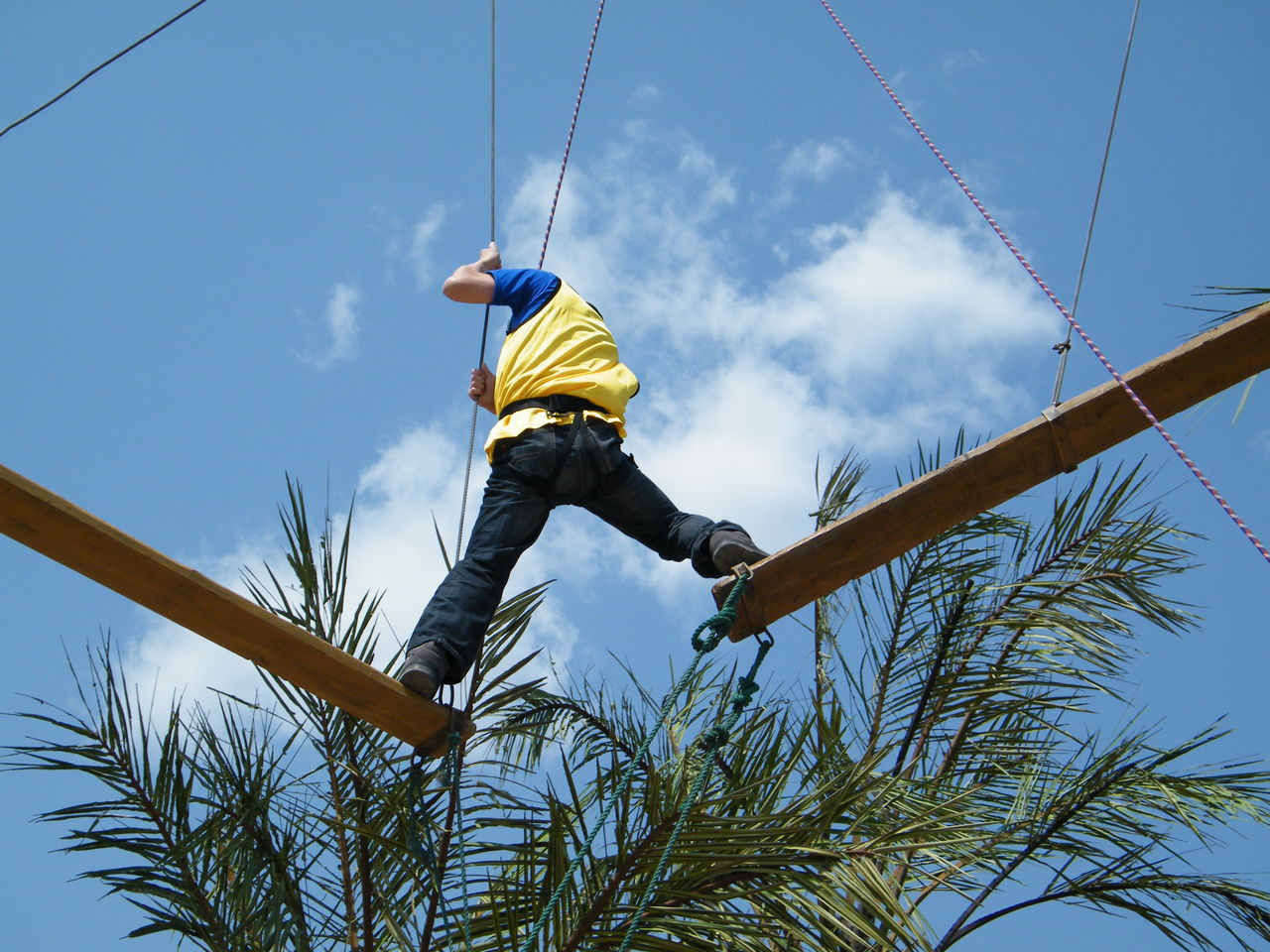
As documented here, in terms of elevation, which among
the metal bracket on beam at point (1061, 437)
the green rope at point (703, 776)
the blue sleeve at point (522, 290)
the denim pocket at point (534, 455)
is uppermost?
the blue sleeve at point (522, 290)

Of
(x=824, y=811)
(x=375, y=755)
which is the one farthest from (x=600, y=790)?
(x=375, y=755)

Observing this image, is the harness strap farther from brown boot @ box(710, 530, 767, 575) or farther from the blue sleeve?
brown boot @ box(710, 530, 767, 575)

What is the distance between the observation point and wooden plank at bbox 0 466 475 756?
2885 mm

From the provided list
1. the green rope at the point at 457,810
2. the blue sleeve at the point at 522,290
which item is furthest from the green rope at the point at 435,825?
the blue sleeve at the point at 522,290

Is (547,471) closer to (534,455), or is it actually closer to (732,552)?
(534,455)

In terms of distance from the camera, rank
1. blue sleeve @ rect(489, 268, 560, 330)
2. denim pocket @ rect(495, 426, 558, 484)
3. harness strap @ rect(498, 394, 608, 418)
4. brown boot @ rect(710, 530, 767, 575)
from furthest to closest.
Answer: blue sleeve @ rect(489, 268, 560, 330), harness strap @ rect(498, 394, 608, 418), denim pocket @ rect(495, 426, 558, 484), brown boot @ rect(710, 530, 767, 575)

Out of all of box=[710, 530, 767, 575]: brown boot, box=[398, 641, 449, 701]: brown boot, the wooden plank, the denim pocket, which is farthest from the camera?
the denim pocket

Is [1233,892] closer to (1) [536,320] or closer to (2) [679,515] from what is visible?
(2) [679,515]

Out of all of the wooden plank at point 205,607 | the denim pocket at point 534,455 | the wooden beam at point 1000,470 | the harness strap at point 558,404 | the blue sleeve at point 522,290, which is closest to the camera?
the wooden plank at point 205,607

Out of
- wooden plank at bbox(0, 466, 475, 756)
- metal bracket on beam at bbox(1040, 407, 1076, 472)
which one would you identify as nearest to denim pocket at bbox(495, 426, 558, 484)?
wooden plank at bbox(0, 466, 475, 756)

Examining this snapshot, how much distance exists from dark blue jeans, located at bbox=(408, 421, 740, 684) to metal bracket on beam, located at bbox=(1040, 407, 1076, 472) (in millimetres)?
816

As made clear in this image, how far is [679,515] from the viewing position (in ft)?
12.0

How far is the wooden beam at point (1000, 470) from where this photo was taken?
3.25 metres

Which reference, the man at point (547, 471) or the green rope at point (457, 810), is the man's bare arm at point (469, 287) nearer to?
the man at point (547, 471)
